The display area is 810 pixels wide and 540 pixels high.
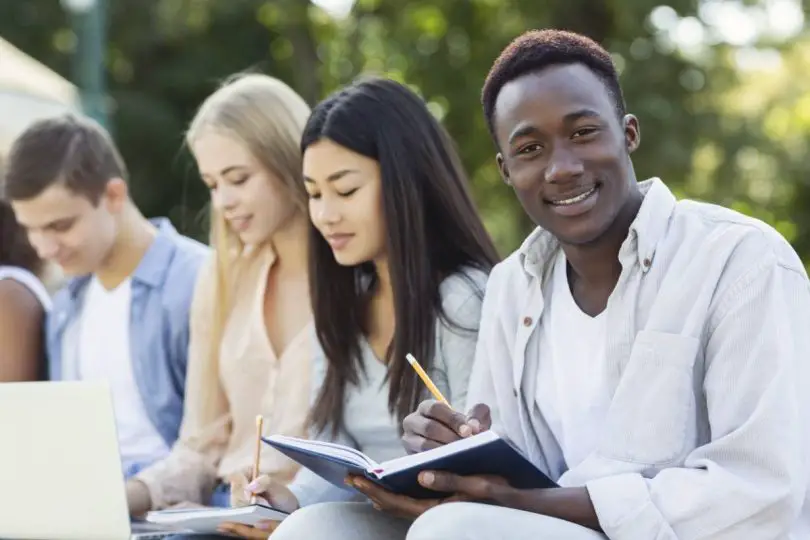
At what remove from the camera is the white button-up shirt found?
2.20 meters

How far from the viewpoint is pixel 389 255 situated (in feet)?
10.5

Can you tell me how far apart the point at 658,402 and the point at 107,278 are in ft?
7.29

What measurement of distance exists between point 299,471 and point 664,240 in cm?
127

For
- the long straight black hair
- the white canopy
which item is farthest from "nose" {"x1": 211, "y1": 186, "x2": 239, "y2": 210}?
the white canopy

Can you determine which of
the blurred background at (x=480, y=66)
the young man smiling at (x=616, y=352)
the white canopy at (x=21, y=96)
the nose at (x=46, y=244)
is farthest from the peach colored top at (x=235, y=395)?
the blurred background at (x=480, y=66)

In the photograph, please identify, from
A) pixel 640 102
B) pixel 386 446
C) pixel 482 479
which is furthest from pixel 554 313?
pixel 640 102

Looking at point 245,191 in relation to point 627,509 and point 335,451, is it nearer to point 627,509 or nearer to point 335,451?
point 335,451

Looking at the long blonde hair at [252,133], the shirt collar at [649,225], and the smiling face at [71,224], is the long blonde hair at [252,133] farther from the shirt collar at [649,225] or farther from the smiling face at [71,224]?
the shirt collar at [649,225]

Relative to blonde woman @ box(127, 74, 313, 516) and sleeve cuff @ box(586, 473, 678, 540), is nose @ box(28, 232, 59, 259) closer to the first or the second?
blonde woman @ box(127, 74, 313, 516)

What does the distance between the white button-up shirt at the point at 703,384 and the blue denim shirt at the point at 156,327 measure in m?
1.76

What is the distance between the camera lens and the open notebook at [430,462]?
2188 millimetres

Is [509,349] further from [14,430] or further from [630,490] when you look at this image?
[14,430]

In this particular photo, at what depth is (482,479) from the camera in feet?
7.51

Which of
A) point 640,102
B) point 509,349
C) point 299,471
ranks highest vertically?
point 640,102
